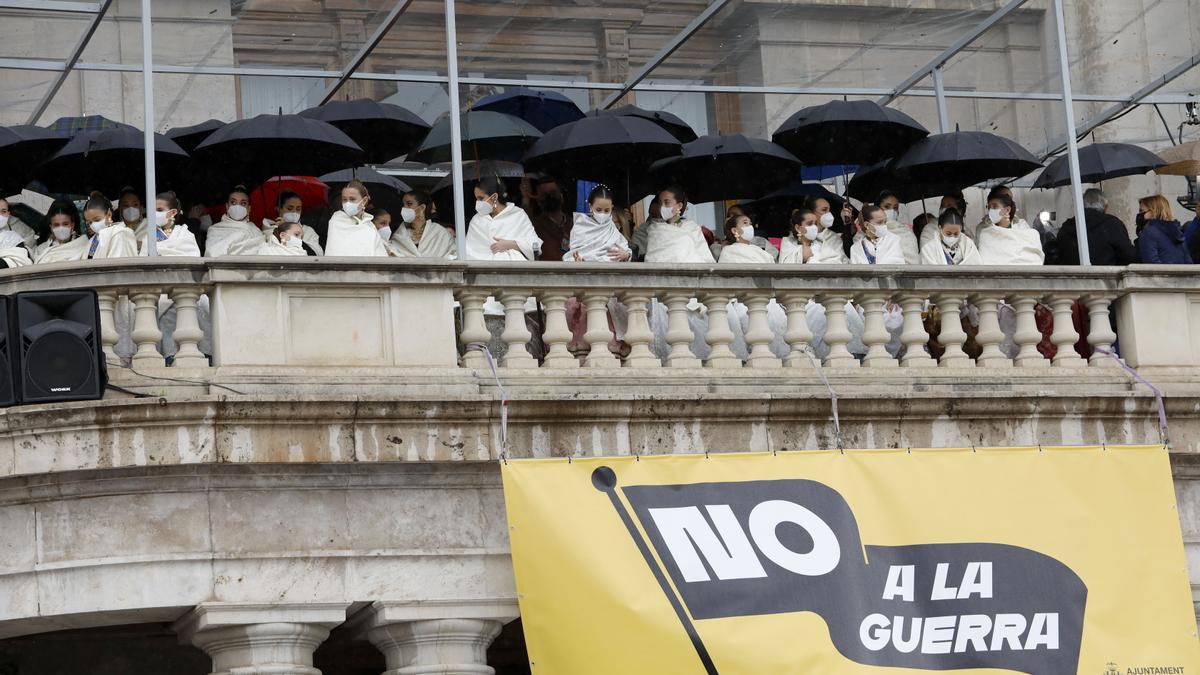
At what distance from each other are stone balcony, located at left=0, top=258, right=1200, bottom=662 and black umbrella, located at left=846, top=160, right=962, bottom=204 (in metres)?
2.96

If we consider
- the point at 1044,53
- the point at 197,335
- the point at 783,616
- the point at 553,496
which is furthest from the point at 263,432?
the point at 1044,53

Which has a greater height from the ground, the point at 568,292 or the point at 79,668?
the point at 568,292

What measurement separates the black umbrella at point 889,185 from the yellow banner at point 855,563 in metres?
4.25

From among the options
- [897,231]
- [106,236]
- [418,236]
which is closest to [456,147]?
[418,236]

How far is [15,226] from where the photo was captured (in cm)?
2250

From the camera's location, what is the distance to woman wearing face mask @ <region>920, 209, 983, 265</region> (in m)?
23.1

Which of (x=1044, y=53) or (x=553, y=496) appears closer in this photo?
(x=553, y=496)

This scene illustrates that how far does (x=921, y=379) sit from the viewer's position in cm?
2144

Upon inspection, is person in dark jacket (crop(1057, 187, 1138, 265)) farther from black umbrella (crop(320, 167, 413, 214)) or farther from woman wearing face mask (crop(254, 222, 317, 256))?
woman wearing face mask (crop(254, 222, 317, 256))

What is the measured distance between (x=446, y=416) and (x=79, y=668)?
18.0ft

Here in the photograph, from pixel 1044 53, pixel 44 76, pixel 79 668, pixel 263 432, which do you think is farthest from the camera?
pixel 1044 53

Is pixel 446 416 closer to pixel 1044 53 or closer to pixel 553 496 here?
pixel 553 496

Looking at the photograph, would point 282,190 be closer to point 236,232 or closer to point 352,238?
point 236,232

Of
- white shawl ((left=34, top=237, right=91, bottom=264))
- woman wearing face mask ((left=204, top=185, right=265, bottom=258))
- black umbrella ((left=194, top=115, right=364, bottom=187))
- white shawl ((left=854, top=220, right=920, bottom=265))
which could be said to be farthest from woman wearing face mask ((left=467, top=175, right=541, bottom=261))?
white shawl ((left=34, top=237, right=91, bottom=264))
